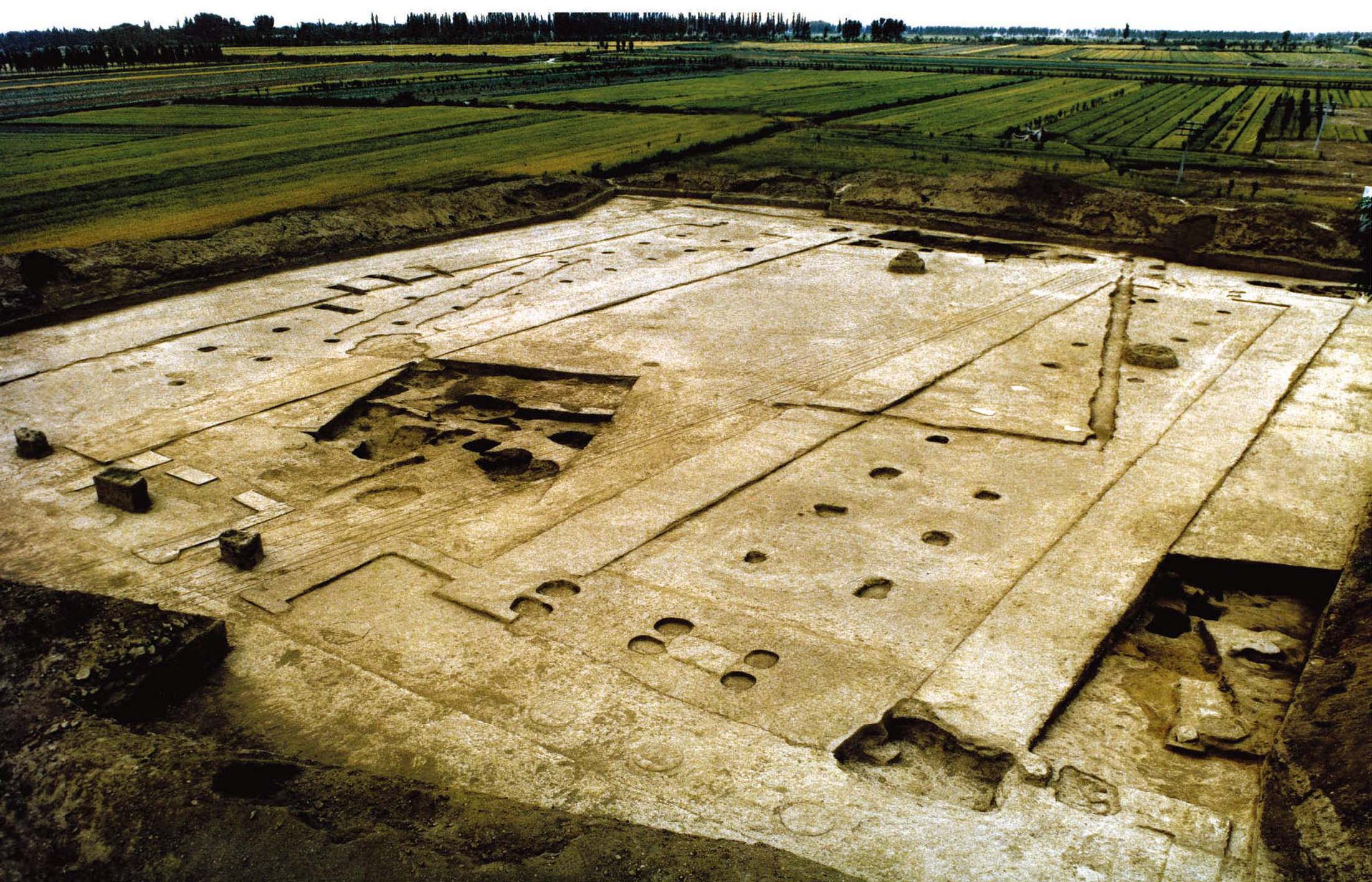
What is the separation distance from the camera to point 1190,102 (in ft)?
151

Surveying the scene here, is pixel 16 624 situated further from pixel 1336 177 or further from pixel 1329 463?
pixel 1336 177

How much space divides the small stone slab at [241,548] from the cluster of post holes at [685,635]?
296 cm

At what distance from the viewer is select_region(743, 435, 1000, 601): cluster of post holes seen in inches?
254

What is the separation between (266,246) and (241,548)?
33.8ft

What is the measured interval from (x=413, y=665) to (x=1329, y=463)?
8037 millimetres

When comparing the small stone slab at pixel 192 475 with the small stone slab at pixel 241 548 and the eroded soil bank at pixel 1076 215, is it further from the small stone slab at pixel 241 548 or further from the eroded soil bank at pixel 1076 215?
the eroded soil bank at pixel 1076 215

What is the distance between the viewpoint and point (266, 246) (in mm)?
15445

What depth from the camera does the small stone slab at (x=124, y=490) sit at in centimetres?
750

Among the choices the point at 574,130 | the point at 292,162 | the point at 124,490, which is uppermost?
the point at 574,130

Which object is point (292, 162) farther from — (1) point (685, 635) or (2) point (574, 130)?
(1) point (685, 635)

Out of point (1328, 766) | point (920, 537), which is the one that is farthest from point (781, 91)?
point (1328, 766)

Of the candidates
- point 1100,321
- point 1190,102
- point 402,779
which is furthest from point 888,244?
point 1190,102

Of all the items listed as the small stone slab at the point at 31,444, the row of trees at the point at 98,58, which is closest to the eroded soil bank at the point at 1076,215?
the small stone slab at the point at 31,444

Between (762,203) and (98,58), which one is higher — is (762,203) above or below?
below
